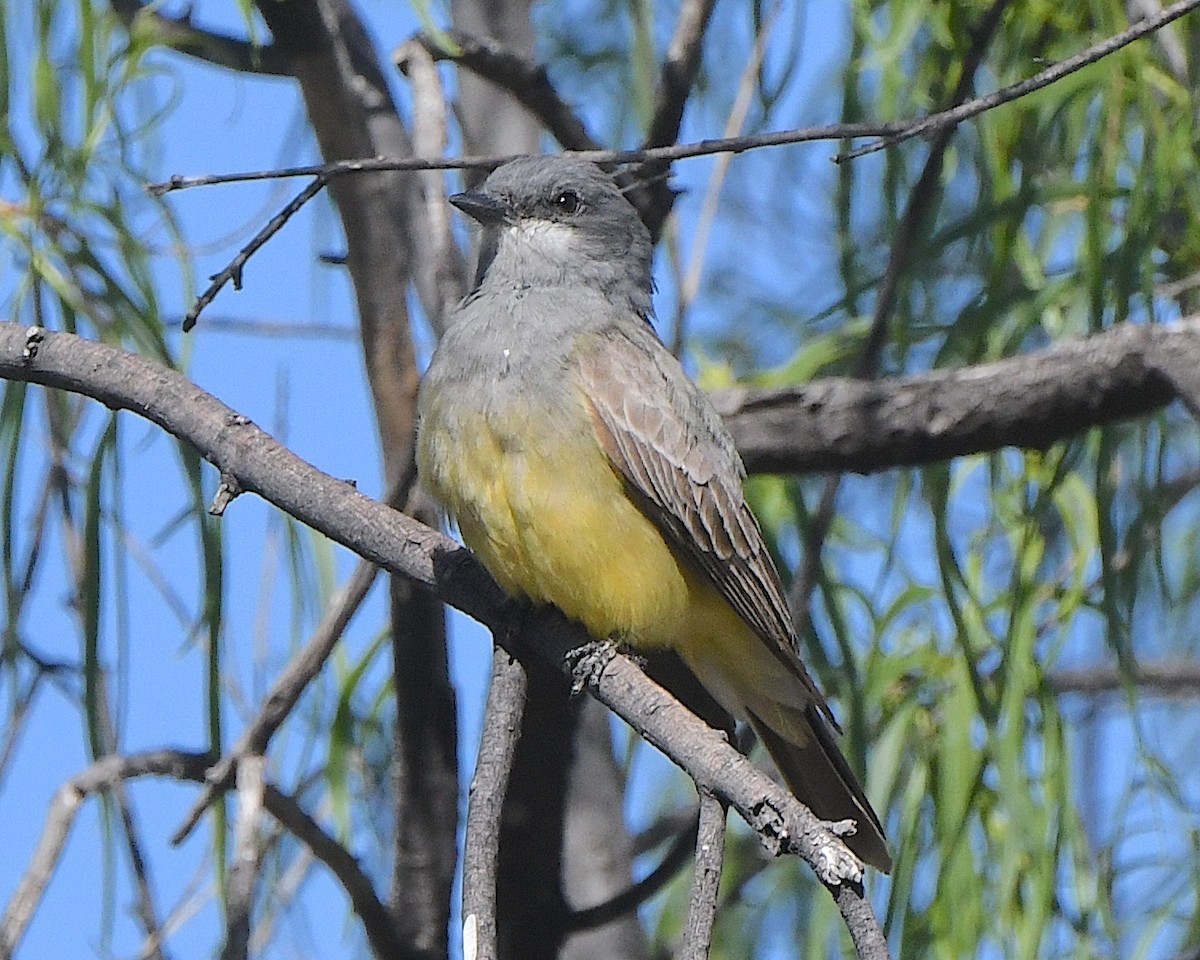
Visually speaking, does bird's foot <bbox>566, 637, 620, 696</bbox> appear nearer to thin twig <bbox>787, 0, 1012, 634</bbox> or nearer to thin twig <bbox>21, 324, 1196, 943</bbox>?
thin twig <bbox>21, 324, 1196, 943</bbox>

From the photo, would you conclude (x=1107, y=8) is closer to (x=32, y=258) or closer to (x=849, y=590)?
(x=849, y=590)

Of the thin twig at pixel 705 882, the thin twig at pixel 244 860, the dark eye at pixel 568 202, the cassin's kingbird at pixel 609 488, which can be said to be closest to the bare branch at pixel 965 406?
the cassin's kingbird at pixel 609 488

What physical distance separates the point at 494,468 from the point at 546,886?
113 cm

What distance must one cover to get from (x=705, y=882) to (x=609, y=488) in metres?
1.18

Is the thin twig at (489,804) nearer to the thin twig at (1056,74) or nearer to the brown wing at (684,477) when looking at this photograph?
the brown wing at (684,477)

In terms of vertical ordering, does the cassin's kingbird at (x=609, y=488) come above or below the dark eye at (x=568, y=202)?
below

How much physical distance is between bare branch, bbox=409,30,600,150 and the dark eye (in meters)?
0.33

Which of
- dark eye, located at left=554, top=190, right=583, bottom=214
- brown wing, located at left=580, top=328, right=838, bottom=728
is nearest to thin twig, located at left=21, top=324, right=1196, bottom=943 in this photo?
brown wing, located at left=580, top=328, right=838, bottom=728

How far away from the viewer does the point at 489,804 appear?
2254 millimetres

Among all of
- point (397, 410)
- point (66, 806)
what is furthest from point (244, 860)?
point (397, 410)

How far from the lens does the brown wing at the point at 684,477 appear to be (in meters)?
3.04

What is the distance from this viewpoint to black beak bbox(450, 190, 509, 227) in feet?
11.2

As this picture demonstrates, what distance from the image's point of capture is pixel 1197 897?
332 centimetres

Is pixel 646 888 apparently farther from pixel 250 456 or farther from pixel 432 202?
pixel 432 202
